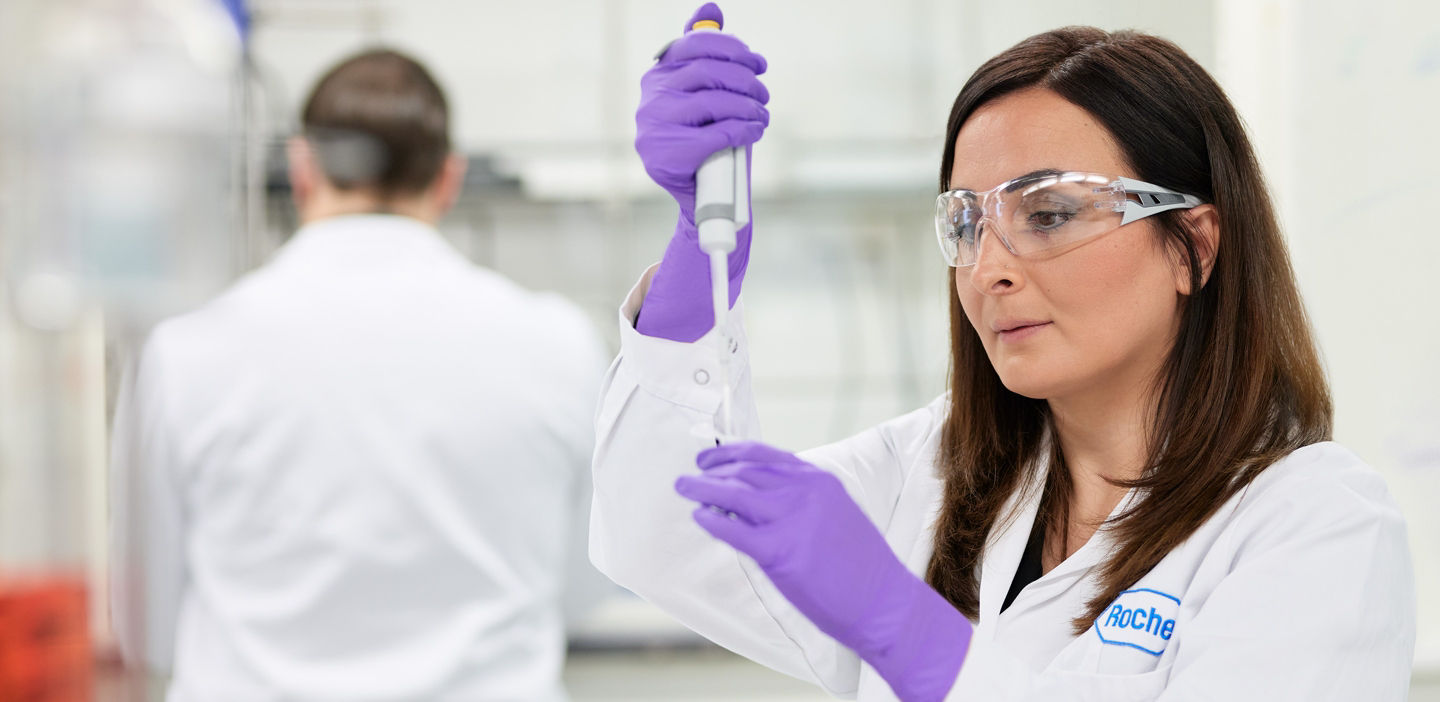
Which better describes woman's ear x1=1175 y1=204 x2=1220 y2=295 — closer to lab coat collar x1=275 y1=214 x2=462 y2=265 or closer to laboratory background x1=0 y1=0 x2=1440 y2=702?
laboratory background x1=0 y1=0 x2=1440 y2=702

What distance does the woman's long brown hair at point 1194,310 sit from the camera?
819mm

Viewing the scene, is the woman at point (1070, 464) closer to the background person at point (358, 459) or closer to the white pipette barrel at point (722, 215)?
the white pipette barrel at point (722, 215)

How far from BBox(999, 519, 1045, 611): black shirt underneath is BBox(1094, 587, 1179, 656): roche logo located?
3.7 inches

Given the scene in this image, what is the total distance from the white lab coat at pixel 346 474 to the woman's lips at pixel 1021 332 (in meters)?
0.59

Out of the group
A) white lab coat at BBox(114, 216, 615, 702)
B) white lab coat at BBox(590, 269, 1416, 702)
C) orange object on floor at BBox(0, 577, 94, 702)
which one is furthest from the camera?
white lab coat at BBox(114, 216, 615, 702)

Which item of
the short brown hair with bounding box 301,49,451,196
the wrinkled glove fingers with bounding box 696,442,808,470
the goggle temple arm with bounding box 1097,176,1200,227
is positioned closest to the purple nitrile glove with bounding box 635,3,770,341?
the wrinkled glove fingers with bounding box 696,442,808,470

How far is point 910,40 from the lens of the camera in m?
2.33

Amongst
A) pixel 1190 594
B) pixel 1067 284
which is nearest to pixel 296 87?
pixel 1067 284

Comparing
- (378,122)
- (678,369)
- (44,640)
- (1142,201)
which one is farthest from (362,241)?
(44,640)

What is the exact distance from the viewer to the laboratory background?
328mm

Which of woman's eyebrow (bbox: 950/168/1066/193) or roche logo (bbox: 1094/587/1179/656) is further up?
woman's eyebrow (bbox: 950/168/1066/193)

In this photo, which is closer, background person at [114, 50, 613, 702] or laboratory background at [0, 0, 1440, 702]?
laboratory background at [0, 0, 1440, 702]

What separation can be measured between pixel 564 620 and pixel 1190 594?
92 centimetres

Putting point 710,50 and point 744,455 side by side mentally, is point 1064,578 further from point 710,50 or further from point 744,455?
point 710,50
